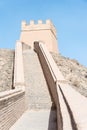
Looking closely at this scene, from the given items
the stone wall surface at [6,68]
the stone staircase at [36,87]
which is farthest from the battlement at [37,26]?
the stone staircase at [36,87]

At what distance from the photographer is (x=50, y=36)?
35906 millimetres

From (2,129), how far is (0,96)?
0.88 meters

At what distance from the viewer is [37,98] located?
1270cm

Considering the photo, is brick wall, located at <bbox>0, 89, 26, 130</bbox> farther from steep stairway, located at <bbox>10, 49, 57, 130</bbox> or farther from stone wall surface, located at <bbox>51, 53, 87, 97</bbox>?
stone wall surface, located at <bbox>51, 53, 87, 97</bbox>

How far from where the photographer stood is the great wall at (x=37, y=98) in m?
5.54

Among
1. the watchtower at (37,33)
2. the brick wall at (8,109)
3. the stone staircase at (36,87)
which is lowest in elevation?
the brick wall at (8,109)

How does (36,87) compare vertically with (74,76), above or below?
below

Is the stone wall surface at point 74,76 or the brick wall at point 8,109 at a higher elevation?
the stone wall surface at point 74,76

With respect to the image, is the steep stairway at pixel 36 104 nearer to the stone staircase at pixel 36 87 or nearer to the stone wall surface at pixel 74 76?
the stone staircase at pixel 36 87

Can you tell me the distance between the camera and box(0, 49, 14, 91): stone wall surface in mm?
14656

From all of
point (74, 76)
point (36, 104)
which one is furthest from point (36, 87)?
point (74, 76)

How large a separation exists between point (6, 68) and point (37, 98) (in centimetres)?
638

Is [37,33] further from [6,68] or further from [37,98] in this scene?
[37,98]

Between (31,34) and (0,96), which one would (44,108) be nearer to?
(0,96)
